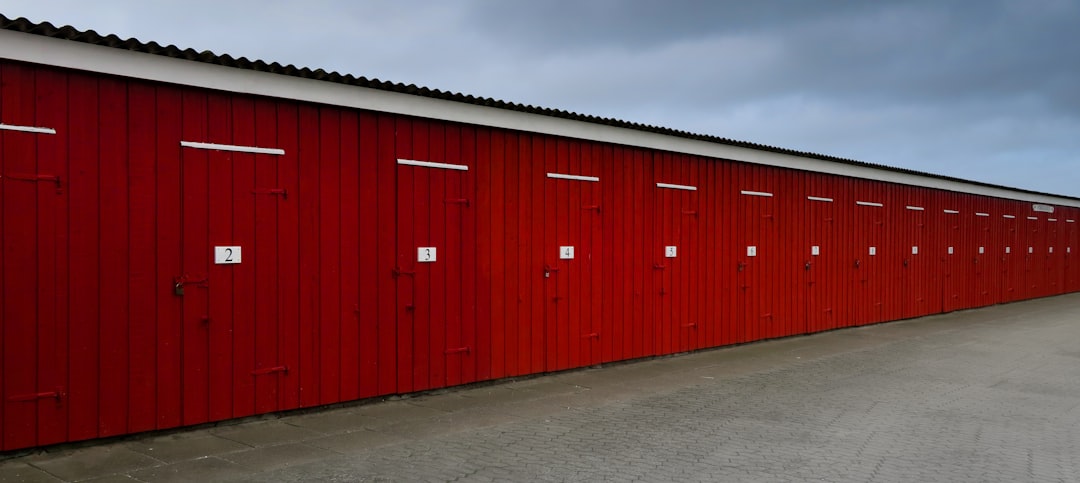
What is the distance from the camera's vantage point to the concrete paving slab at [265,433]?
280 inches

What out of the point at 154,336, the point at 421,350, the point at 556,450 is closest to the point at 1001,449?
the point at 556,450

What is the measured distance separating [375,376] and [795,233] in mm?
9337

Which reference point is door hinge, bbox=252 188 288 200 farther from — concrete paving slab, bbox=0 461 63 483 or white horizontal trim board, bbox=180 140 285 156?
concrete paving slab, bbox=0 461 63 483

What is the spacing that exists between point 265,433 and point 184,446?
2.35ft

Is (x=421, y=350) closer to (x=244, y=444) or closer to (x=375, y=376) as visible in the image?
(x=375, y=376)

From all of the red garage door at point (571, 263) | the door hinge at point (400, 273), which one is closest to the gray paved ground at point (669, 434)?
the red garage door at point (571, 263)

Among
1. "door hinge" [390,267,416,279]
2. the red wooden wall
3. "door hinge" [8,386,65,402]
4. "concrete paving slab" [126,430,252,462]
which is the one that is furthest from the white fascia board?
"concrete paving slab" [126,430,252,462]

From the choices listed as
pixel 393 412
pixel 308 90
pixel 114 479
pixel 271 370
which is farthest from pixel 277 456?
pixel 308 90

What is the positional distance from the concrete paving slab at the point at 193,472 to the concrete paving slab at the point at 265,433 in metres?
0.68

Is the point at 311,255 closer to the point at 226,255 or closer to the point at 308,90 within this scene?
the point at 226,255

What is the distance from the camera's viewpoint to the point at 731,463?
639 centimetres

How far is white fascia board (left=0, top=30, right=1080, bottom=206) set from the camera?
652 cm

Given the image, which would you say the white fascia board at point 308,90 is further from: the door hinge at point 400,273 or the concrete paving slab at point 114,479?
the concrete paving slab at point 114,479

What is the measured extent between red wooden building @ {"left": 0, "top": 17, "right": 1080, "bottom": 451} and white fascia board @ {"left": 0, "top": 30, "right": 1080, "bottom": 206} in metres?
0.02
